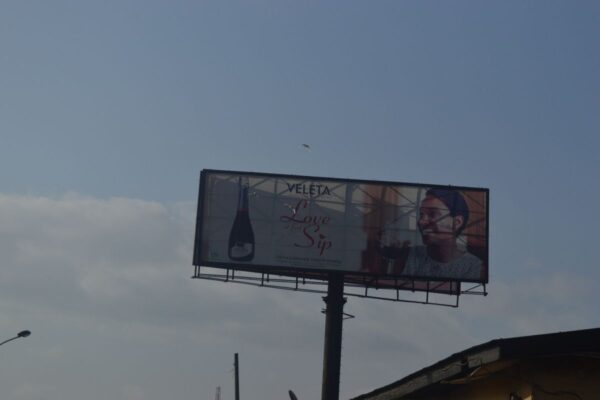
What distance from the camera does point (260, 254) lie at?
3881 cm

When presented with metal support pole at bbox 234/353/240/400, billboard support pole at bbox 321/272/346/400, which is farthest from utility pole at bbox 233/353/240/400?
billboard support pole at bbox 321/272/346/400

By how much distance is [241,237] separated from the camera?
127 ft

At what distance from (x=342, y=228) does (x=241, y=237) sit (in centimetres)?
356

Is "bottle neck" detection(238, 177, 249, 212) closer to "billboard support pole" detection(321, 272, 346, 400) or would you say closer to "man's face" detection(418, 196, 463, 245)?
"billboard support pole" detection(321, 272, 346, 400)

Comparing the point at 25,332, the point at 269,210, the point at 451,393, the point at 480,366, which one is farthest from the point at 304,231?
the point at 480,366

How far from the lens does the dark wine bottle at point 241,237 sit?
3869 centimetres

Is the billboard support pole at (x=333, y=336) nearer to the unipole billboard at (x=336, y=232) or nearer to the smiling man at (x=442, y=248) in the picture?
the unipole billboard at (x=336, y=232)

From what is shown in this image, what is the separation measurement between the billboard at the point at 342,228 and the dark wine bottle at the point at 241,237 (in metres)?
0.03

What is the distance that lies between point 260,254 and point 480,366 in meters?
23.1

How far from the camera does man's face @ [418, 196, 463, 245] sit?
39.2 metres

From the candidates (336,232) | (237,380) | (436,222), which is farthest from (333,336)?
(237,380)

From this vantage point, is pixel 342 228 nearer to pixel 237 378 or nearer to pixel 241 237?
pixel 241 237

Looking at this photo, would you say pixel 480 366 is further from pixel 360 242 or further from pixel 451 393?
pixel 360 242

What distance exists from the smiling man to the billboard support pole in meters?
2.41
